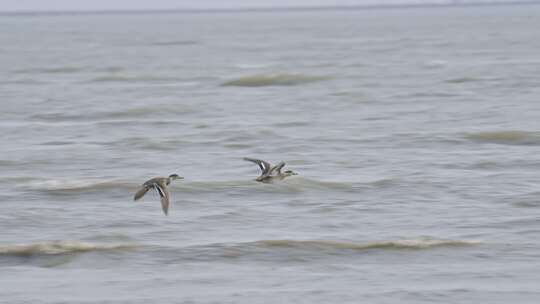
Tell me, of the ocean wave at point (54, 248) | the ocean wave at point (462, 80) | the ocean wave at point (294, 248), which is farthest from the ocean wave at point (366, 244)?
the ocean wave at point (462, 80)

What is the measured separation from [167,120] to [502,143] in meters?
8.68

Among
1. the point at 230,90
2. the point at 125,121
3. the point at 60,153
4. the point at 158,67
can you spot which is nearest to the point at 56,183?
the point at 60,153

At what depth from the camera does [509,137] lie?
2381cm

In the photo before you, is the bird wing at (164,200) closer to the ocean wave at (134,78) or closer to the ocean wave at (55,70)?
the ocean wave at (134,78)

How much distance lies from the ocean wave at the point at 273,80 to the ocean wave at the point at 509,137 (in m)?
15.5

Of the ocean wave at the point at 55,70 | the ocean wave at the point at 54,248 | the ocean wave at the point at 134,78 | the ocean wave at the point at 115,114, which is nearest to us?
the ocean wave at the point at 54,248

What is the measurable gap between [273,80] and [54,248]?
26.8 meters

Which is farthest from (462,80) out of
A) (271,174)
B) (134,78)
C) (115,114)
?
(271,174)

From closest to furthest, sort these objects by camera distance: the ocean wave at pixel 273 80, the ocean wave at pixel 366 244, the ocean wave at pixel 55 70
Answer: the ocean wave at pixel 366 244
the ocean wave at pixel 273 80
the ocean wave at pixel 55 70

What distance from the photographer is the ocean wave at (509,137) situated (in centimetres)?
2331

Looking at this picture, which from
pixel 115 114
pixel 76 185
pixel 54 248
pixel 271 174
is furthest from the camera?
pixel 115 114

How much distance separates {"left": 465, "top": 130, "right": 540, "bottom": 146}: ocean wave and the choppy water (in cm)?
8

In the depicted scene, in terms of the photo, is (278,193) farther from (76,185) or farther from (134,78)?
(134,78)

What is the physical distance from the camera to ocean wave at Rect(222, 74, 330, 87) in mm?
39500
